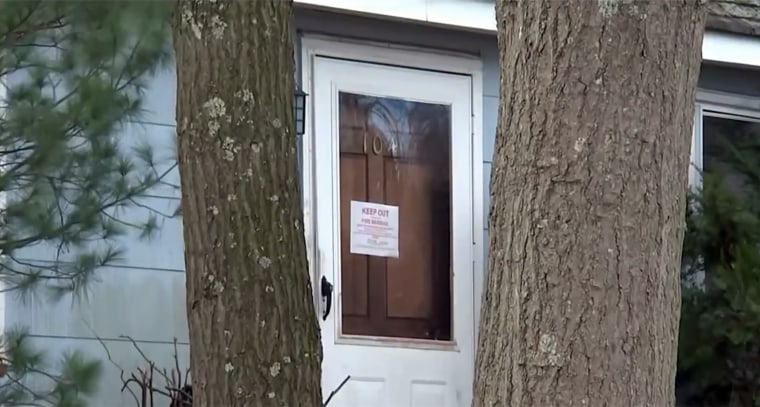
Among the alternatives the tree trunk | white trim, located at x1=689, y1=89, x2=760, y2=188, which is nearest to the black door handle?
white trim, located at x1=689, y1=89, x2=760, y2=188

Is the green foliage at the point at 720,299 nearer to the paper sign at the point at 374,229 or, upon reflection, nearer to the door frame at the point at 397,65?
the door frame at the point at 397,65

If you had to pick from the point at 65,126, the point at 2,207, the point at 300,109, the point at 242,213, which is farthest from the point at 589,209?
the point at 300,109

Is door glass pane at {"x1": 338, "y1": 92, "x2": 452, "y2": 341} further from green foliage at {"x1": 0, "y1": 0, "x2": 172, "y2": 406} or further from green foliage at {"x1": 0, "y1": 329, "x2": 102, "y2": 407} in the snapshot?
green foliage at {"x1": 0, "y1": 329, "x2": 102, "y2": 407}

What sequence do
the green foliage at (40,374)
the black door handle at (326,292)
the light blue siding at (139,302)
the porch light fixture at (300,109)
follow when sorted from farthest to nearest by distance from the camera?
1. the black door handle at (326,292)
2. the porch light fixture at (300,109)
3. the light blue siding at (139,302)
4. the green foliage at (40,374)

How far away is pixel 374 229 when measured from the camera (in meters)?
6.89

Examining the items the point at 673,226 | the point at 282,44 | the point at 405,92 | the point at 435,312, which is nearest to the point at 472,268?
the point at 435,312

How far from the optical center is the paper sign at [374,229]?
22.4 feet

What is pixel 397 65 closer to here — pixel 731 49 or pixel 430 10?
pixel 430 10

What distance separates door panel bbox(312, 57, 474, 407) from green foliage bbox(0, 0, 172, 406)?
1475mm

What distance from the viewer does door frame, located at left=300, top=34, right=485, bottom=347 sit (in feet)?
21.9

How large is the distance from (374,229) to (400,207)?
0.19 meters

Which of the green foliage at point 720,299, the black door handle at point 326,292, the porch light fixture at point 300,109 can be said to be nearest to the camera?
the porch light fixture at point 300,109

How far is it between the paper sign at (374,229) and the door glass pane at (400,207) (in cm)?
3

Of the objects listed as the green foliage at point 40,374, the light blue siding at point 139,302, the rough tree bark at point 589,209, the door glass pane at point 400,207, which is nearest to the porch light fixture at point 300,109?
the door glass pane at point 400,207
